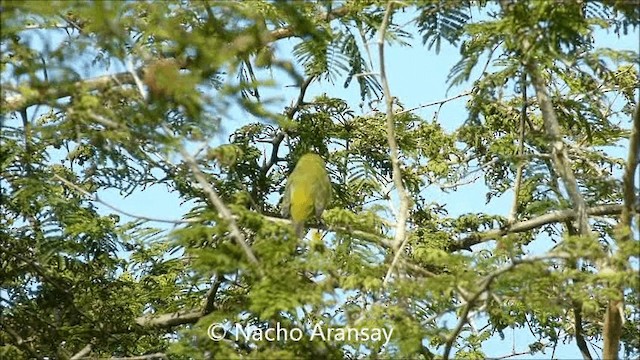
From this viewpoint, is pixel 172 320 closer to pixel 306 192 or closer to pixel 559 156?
pixel 306 192

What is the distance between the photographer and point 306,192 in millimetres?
5199

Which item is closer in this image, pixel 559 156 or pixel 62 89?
pixel 62 89

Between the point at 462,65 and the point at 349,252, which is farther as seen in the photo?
the point at 349,252

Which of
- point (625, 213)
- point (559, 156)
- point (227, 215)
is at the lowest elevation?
point (227, 215)

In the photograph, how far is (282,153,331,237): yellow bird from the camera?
5.19m

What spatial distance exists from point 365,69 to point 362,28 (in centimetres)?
27

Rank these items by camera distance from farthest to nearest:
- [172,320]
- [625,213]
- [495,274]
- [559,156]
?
[172,320] < [559,156] < [625,213] < [495,274]

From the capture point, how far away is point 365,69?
17.6ft

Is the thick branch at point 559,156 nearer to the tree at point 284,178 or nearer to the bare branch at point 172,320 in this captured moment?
the tree at point 284,178

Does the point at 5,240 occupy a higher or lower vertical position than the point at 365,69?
lower

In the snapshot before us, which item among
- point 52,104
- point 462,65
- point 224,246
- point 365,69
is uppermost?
point 365,69

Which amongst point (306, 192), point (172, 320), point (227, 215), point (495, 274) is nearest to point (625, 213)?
point (495, 274)

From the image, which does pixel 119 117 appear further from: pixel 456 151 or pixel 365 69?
pixel 456 151

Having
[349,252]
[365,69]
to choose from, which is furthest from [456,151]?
[349,252]
